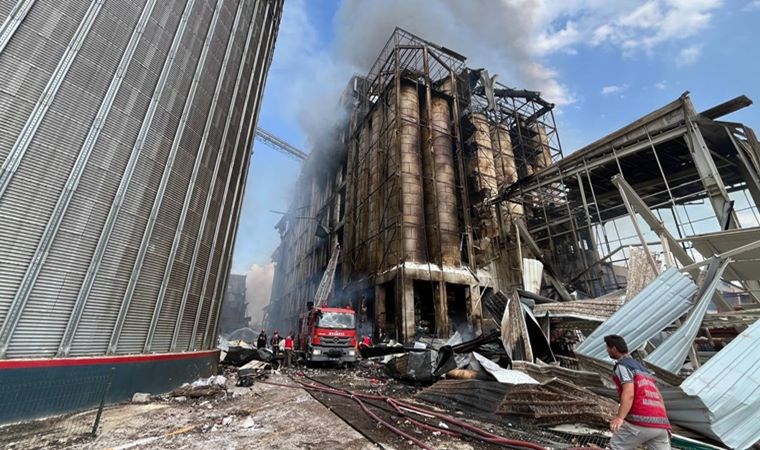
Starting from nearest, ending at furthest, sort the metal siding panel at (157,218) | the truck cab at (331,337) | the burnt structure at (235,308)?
the metal siding panel at (157,218)
the truck cab at (331,337)
the burnt structure at (235,308)

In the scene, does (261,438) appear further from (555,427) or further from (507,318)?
(507,318)

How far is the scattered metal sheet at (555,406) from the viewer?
5.24 meters

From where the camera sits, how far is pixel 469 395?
6.70 meters

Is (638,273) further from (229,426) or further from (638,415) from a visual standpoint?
(229,426)

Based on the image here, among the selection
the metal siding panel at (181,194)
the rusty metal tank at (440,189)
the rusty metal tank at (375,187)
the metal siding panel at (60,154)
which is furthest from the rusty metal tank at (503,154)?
the metal siding panel at (60,154)

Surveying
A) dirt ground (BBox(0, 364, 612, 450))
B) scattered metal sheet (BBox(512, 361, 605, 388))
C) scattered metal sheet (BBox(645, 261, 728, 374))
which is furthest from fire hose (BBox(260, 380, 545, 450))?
scattered metal sheet (BBox(645, 261, 728, 374))

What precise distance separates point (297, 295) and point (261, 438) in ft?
117

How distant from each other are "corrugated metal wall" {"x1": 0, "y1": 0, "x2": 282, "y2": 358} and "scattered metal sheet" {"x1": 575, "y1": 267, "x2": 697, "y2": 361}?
33.6ft

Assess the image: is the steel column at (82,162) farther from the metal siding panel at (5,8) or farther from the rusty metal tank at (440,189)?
the rusty metal tank at (440,189)

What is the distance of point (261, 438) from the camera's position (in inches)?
188

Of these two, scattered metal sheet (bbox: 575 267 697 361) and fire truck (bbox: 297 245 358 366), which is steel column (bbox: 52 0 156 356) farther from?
scattered metal sheet (bbox: 575 267 697 361)

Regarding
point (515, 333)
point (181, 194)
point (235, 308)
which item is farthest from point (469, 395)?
point (235, 308)

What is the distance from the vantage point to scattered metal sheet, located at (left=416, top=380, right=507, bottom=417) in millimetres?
6141

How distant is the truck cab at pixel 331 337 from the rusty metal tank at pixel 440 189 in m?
9.40
